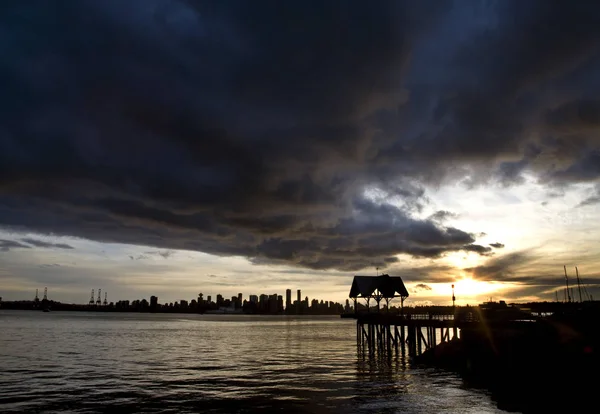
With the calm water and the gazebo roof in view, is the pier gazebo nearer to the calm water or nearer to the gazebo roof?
the gazebo roof

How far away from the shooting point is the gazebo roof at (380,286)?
64.9m

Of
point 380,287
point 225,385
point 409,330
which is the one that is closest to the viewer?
point 225,385

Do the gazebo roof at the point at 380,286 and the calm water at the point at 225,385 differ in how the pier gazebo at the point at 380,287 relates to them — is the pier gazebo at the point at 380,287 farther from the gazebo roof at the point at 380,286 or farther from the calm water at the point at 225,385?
the calm water at the point at 225,385

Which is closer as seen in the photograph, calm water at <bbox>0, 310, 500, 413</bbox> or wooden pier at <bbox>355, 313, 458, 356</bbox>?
calm water at <bbox>0, 310, 500, 413</bbox>

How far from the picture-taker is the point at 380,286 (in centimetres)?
6575

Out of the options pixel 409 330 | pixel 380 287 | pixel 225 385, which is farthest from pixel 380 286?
pixel 225 385

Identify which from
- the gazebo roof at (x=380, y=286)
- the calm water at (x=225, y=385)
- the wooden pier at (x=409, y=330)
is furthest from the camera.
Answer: the gazebo roof at (x=380, y=286)

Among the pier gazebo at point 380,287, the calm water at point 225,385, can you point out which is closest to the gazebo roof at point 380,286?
the pier gazebo at point 380,287

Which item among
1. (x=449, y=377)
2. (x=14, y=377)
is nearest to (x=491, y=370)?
(x=449, y=377)

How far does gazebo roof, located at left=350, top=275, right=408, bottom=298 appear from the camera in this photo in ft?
213

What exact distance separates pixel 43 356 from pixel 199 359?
18.0 m

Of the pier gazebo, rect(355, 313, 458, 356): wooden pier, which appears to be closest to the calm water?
rect(355, 313, 458, 356): wooden pier

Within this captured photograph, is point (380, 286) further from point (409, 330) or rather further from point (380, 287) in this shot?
point (409, 330)

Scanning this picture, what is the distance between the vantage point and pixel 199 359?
49.6 m
